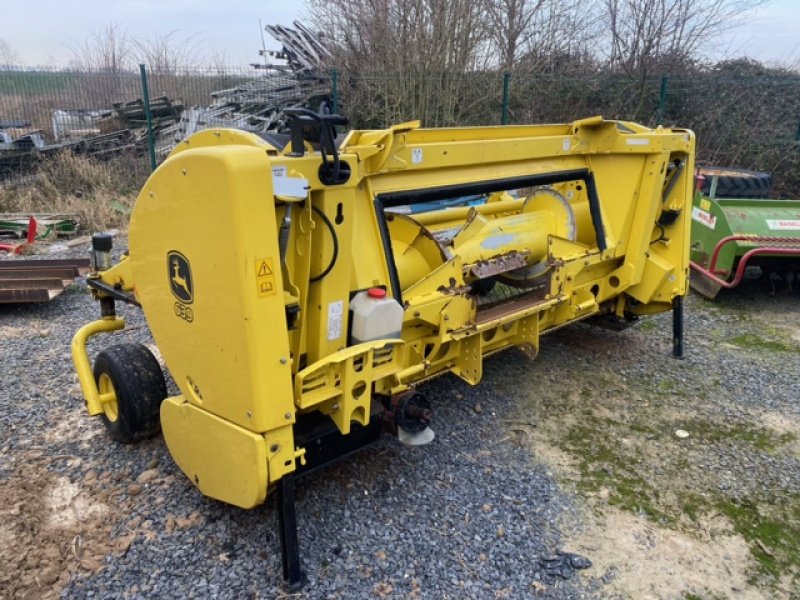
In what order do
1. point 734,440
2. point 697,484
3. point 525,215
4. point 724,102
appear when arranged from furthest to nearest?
point 724,102 < point 525,215 < point 734,440 < point 697,484

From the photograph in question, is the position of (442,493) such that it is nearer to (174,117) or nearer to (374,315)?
(374,315)

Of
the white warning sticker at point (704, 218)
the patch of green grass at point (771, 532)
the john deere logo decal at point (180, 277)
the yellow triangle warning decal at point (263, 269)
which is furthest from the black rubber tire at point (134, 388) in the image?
the white warning sticker at point (704, 218)

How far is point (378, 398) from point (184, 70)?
10.6 m

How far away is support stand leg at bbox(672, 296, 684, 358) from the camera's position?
4461 mm

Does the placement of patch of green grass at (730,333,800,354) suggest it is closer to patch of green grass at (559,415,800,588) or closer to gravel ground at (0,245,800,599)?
gravel ground at (0,245,800,599)

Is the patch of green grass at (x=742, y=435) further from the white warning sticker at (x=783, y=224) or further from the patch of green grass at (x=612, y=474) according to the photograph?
the white warning sticker at (x=783, y=224)

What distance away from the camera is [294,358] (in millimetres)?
2420

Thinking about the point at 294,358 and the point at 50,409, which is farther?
the point at 50,409

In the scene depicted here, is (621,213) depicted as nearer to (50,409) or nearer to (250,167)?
(250,167)

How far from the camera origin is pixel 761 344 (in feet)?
16.1

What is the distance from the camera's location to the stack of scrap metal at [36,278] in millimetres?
5141

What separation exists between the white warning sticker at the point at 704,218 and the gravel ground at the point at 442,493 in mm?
1799

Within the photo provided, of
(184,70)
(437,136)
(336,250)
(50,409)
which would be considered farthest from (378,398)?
(184,70)

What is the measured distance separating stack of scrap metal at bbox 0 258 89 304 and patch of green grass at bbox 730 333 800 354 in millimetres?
5848
